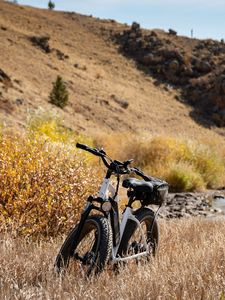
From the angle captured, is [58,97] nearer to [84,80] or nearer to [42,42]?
[84,80]

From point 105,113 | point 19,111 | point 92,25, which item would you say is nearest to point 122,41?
point 92,25

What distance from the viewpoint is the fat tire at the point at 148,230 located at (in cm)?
504

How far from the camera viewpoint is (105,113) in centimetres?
4419

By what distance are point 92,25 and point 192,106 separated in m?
25.5

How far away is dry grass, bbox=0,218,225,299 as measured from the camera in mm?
3953

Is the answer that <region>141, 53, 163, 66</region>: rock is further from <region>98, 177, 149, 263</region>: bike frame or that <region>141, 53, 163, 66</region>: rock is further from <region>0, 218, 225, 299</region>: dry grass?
<region>98, 177, 149, 263</region>: bike frame

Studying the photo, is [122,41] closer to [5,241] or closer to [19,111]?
[19,111]

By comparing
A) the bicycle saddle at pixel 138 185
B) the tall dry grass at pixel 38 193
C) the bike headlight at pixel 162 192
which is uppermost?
the bicycle saddle at pixel 138 185

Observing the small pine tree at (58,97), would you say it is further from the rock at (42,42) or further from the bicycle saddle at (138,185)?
the bicycle saddle at (138,185)

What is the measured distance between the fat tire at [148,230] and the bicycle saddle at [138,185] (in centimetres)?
28

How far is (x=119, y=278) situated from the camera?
4.34m

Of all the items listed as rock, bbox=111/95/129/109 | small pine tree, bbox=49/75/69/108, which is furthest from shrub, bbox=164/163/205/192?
rock, bbox=111/95/129/109

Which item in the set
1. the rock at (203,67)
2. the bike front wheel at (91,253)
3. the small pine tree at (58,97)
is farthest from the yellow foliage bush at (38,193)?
the rock at (203,67)

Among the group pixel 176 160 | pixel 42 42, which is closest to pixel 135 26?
pixel 42 42
